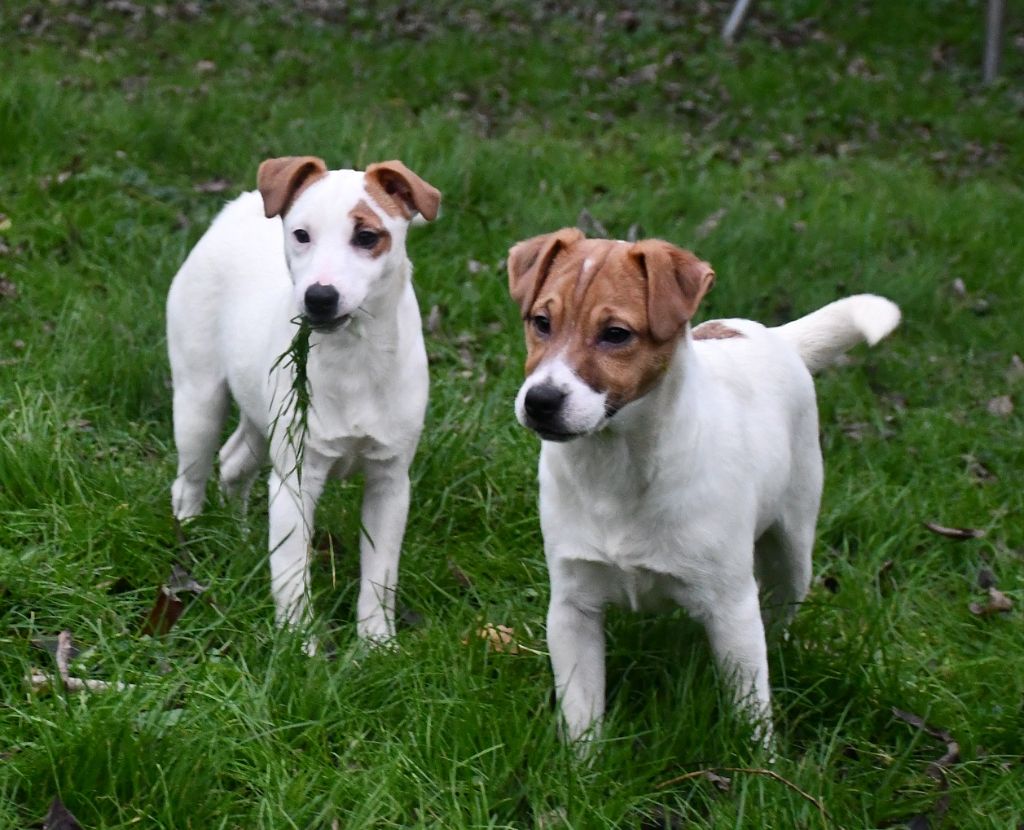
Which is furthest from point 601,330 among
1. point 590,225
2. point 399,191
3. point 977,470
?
point 590,225

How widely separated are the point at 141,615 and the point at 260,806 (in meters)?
1.02

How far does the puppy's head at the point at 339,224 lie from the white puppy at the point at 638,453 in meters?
0.57

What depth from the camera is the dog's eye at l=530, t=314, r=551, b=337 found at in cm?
338

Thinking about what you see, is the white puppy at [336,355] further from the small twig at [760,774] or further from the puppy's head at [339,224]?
the small twig at [760,774]

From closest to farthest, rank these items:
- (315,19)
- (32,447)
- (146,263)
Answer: (32,447) < (146,263) < (315,19)

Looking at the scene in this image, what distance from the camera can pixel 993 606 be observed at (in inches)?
192

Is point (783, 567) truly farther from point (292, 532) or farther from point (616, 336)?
point (292, 532)

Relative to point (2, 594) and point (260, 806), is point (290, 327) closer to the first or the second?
point (2, 594)

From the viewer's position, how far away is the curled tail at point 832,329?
4.39m

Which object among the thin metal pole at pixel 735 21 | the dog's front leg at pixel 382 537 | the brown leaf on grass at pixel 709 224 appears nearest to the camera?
the dog's front leg at pixel 382 537

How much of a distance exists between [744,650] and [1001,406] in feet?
11.2

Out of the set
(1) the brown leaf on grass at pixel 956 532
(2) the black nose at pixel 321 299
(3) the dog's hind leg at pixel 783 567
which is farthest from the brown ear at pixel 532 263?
(1) the brown leaf on grass at pixel 956 532

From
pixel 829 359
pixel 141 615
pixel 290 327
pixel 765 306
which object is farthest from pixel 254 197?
pixel 765 306

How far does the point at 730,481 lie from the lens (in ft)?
11.9
